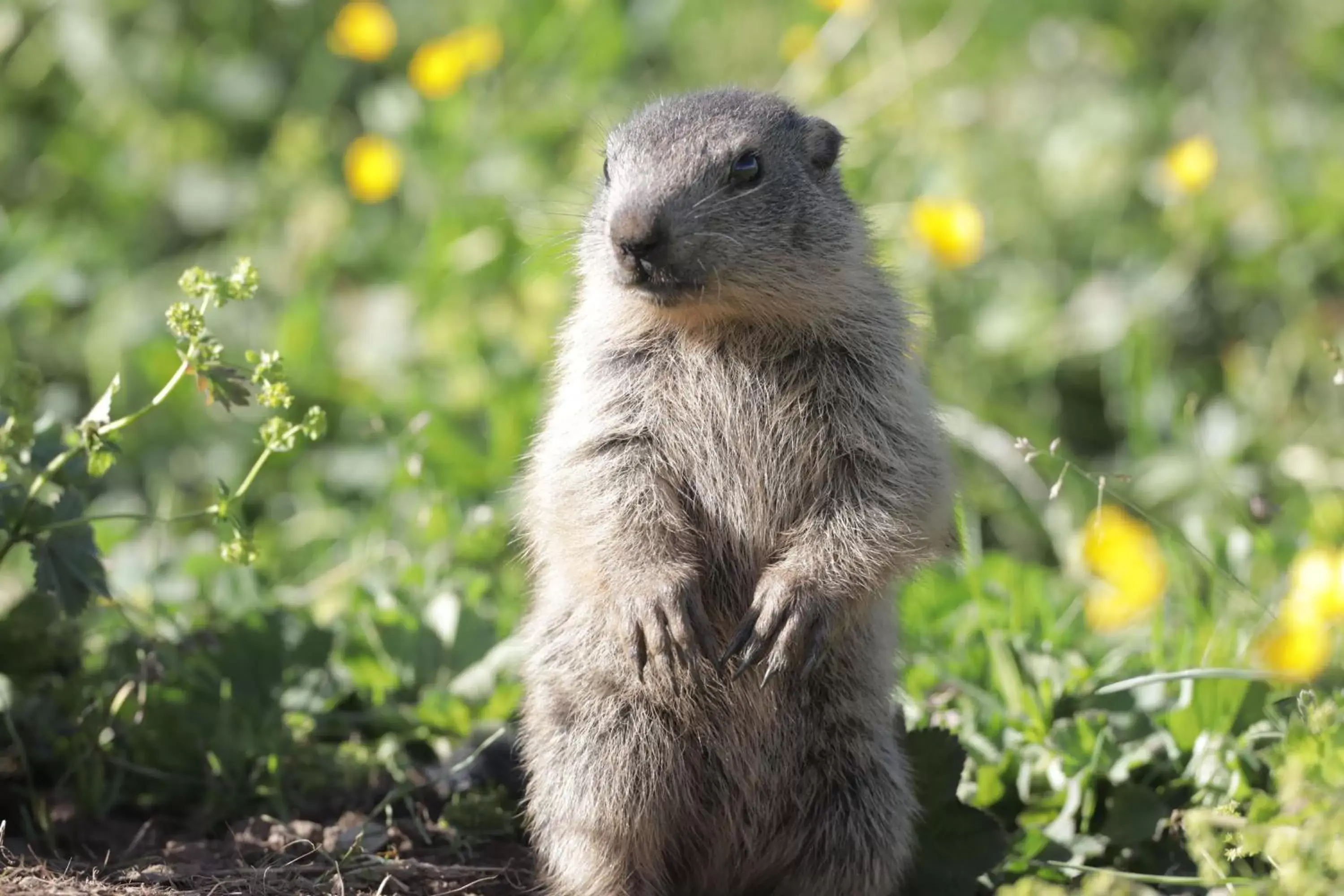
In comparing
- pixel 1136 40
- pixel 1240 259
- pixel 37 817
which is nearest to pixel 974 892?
pixel 37 817

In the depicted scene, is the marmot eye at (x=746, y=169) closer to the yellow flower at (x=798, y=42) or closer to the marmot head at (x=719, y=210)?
the marmot head at (x=719, y=210)

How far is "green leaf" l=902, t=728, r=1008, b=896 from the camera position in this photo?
4367 millimetres

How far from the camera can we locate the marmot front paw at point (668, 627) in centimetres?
404

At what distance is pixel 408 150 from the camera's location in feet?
26.5

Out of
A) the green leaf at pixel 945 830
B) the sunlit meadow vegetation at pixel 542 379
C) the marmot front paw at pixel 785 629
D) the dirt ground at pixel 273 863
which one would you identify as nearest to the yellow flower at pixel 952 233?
the sunlit meadow vegetation at pixel 542 379

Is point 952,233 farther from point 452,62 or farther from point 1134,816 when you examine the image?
point 1134,816

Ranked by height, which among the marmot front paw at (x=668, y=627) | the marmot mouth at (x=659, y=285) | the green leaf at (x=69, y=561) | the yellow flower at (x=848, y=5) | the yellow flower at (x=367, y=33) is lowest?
the marmot front paw at (x=668, y=627)

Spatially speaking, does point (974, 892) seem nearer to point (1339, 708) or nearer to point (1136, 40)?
point (1339, 708)

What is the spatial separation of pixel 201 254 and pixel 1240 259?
17.7ft

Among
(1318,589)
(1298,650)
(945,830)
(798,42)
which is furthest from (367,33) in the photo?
(1298,650)

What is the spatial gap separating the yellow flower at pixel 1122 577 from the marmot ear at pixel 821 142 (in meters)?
1.43

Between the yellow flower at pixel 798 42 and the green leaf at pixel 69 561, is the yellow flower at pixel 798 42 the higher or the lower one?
the higher one

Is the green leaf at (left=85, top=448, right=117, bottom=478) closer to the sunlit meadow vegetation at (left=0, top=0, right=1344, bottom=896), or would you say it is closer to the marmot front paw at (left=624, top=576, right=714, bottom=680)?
the sunlit meadow vegetation at (left=0, top=0, right=1344, bottom=896)

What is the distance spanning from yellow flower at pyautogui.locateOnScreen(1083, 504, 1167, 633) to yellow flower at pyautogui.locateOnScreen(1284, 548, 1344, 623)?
43 centimetres
